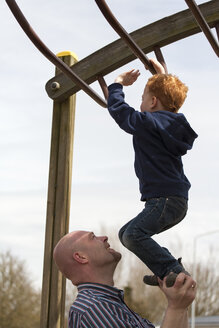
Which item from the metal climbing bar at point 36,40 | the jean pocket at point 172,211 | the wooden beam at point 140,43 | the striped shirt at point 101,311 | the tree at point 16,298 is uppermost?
the tree at point 16,298

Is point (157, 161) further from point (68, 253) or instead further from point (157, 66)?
point (157, 66)

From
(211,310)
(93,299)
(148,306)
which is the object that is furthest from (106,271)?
(211,310)

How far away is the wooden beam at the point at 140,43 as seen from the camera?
400 cm

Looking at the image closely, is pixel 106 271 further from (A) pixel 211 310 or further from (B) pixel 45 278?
(A) pixel 211 310

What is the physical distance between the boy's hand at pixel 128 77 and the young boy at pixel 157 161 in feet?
0.54

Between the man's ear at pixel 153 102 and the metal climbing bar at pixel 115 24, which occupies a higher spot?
the metal climbing bar at pixel 115 24

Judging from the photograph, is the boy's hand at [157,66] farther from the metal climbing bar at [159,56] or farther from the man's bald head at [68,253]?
the man's bald head at [68,253]

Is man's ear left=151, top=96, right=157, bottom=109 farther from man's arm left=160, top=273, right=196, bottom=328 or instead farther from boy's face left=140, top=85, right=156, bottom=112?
man's arm left=160, top=273, right=196, bottom=328

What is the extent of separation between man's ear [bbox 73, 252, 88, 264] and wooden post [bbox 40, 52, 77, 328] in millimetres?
1456

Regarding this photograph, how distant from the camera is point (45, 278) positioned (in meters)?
4.52

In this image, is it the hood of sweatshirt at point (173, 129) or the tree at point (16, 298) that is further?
the tree at point (16, 298)

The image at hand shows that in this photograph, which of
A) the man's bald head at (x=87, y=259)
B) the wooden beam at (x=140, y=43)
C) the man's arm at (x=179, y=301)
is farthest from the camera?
the wooden beam at (x=140, y=43)

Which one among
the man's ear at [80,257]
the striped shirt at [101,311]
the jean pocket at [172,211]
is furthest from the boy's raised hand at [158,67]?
the striped shirt at [101,311]

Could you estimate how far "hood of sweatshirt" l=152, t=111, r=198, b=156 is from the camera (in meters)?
3.08
